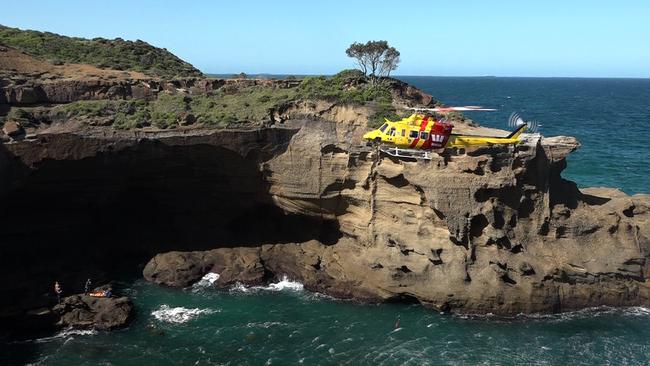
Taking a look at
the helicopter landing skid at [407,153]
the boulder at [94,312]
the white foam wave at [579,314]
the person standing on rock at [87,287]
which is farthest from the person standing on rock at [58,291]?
the white foam wave at [579,314]

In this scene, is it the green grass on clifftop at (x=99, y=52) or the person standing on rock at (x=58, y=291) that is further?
the green grass on clifftop at (x=99, y=52)

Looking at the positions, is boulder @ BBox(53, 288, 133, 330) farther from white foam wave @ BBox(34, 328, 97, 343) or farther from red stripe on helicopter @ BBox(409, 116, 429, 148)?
red stripe on helicopter @ BBox(409, 116, 429, 148)

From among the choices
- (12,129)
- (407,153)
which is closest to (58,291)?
(12,129)

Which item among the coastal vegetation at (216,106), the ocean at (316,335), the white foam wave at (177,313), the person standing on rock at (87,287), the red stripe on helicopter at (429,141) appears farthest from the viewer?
the coastal vegetation at (216,106)

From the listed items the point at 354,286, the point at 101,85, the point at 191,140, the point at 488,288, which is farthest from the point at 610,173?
the point at 101,85

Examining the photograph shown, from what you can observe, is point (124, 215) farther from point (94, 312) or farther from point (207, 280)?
point (94, 312)

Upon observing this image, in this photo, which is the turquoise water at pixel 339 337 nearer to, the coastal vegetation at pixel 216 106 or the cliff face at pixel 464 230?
the cliff face at pixel 464 230
